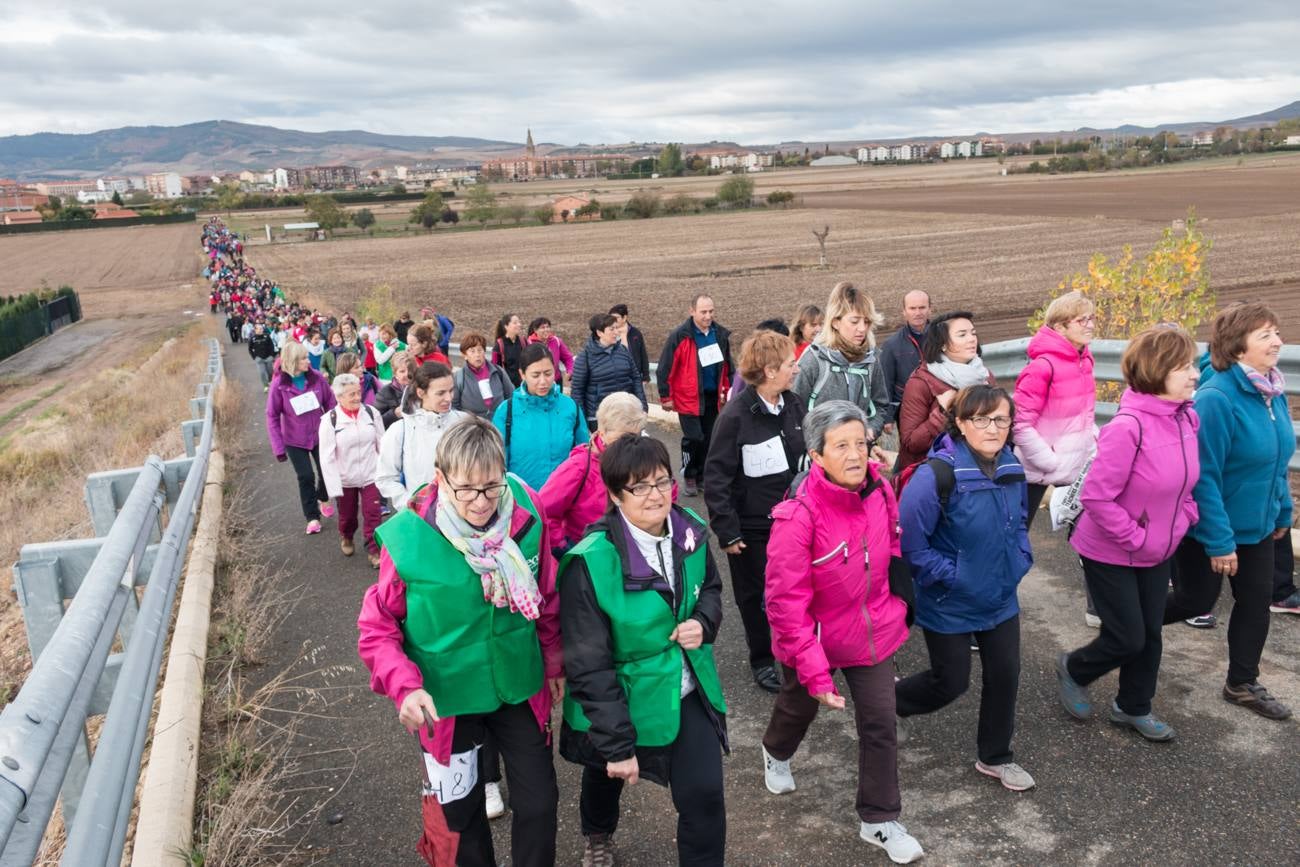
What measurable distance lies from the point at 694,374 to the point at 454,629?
555 cm

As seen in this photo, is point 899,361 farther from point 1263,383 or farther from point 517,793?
point 517,793

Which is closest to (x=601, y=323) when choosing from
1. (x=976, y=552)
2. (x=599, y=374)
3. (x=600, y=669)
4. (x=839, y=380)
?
(x=599, y=374)

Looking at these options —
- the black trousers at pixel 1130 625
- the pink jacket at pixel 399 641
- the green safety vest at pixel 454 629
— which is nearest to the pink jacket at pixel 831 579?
the pink jacket at pixel 399 641

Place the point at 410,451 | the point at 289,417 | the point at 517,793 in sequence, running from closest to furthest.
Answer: the point at 517,793
the point at 410,451
the point at 289,417

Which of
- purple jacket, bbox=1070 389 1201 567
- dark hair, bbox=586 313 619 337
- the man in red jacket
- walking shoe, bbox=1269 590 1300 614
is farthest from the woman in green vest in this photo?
the man in red jacket

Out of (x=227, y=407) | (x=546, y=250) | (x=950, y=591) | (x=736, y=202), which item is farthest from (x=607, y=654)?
(x=736, y=202)

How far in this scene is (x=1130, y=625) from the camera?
4043 mm

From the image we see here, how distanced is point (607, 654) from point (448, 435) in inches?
35.4

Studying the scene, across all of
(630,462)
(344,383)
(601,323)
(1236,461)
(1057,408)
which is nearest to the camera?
(630,462)

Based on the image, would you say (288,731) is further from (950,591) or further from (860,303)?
(860,303)

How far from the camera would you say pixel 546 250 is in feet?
203

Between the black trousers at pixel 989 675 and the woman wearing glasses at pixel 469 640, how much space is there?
1.70 m

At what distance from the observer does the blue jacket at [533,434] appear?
18.3 feet

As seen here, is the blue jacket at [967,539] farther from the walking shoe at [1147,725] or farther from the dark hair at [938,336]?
the dark hair at [938,336]
